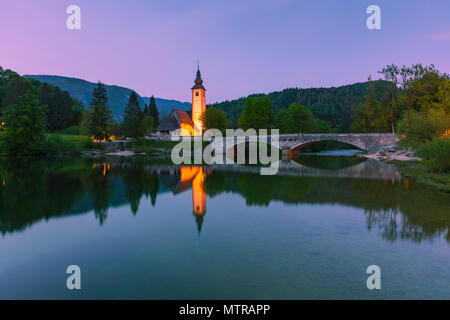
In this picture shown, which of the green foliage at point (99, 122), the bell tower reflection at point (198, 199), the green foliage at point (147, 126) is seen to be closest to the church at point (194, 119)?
the green foliage at point (147, 126)

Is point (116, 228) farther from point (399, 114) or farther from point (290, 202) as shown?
point (399, 114)

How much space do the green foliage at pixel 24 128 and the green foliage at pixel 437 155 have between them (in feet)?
228

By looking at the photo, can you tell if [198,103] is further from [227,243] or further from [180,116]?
[227,243]

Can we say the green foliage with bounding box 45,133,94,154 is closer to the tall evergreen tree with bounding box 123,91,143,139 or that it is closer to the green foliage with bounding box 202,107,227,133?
the tall evergreen tree with bounding box 123,91,143,139

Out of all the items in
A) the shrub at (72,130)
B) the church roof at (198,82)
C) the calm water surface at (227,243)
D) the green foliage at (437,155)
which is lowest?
the calm water surface at (227,243)

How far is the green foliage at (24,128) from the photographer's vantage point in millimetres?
62469

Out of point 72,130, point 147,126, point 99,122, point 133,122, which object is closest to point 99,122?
point 99,122

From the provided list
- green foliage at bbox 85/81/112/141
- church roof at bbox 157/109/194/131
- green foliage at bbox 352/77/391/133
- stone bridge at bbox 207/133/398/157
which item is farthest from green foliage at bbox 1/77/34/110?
green foliage at bbox 352/77/391/133

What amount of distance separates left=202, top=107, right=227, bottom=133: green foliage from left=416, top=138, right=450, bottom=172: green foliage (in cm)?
5428

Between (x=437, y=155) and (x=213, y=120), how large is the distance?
56.8 m

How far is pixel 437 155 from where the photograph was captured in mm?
29172

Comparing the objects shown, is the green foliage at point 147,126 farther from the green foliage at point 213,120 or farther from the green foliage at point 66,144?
the green foliage at point 213,120

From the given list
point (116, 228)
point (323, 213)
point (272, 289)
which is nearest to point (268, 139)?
point (323, 213)

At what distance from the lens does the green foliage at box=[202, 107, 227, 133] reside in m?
79.6
